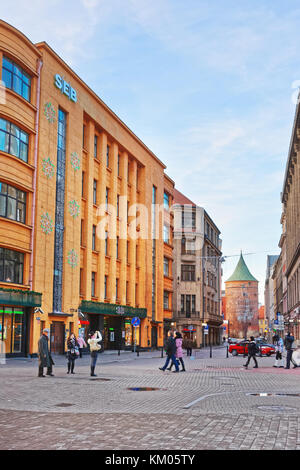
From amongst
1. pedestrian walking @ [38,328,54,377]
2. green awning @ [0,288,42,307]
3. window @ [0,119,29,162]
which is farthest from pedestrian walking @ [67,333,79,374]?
window @ [0,119,29,162]

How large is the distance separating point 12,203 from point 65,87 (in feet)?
35.5

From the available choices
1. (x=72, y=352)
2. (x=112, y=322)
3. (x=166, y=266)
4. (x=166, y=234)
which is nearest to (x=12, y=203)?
(x=72, y=352)

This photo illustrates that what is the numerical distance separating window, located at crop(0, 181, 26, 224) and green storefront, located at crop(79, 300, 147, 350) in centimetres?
965

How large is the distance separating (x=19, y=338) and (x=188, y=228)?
159 feet

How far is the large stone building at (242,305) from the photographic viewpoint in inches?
6900

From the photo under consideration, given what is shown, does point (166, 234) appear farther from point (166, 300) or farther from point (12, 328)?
point (12, 328)

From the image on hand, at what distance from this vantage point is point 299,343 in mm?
62875

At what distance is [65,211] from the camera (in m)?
37.9

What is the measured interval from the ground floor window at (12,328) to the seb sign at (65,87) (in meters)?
15.6

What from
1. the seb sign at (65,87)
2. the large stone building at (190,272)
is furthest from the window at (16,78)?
the large stone building at (190,272)

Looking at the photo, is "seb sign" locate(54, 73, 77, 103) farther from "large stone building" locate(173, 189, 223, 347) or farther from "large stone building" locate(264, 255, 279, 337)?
"large stone building" locate(264, 255, 279, 337)

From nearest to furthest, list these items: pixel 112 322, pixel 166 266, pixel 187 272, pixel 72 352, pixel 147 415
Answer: pixel 147 415 → pixel 72 352 → pixel 112 322 → pixel 166 266 → pixel 187 272

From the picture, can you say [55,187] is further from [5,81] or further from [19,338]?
[19,338]
